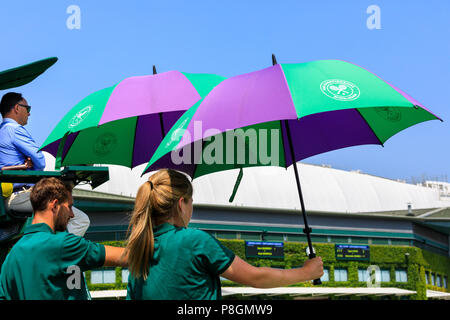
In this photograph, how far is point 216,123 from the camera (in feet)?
17.2

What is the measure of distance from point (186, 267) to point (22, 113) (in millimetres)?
3484

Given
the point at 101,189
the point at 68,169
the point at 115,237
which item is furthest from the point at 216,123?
the point at 101,189

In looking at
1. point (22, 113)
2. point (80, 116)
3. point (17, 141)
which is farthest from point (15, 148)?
point (80, 116)


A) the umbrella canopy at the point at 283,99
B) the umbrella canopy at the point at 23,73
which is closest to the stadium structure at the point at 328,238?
the umbrella canopy at the point at 23,73

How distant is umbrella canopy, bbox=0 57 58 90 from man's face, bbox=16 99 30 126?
2.70 ft

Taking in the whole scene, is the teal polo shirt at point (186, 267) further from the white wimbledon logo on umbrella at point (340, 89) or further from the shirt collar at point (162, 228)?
the white wimbledon logo on umbrella at point (340, 89)

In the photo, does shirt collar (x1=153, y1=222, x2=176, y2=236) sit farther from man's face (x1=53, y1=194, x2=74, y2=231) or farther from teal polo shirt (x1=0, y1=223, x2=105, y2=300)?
man's face (x1=53, y1=194, x2=74, y2=231)

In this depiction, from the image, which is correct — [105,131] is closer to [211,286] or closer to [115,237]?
[211,286]

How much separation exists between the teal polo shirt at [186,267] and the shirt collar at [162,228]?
0.05 meters

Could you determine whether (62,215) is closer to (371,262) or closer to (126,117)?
(126,117)

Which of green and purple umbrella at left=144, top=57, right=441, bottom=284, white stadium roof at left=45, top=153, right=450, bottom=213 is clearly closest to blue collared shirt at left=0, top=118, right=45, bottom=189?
green and purple umbrella at left=144, top=57, right=441, bottom=284

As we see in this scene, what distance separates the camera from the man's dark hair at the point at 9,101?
6273 mm

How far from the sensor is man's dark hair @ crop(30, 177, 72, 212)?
4.09 m
